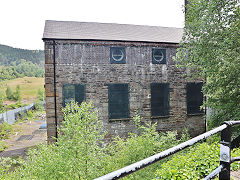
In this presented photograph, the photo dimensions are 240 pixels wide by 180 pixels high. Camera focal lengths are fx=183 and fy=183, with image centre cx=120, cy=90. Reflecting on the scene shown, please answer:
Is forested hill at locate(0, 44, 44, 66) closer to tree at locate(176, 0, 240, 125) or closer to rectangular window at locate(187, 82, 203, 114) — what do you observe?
Result: rectangular window at locate(187, 82, 203, 114)

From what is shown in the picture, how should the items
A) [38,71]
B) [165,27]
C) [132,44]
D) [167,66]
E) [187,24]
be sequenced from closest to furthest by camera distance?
[187,24], [132,44], [167,66], [165,27], [38,71]

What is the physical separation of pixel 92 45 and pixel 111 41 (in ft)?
3.93

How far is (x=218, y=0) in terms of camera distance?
26.7 ft

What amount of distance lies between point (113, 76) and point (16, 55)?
114204 millimetres

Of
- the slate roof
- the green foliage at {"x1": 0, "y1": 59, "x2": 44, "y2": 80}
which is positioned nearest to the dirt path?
the slate roof

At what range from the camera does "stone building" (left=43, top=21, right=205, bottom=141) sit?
1076 centimetres

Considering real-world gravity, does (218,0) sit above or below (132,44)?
above

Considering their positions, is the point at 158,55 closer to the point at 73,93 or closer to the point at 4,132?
the point at 73,93

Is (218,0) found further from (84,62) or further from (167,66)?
(84,62)

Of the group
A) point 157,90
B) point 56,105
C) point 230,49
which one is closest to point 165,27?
point 157,90

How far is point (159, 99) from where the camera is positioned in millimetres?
12516

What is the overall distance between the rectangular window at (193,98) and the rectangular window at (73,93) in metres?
7.45

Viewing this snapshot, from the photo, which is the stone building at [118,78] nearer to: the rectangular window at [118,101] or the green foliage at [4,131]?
the rectangular window at [118,101]

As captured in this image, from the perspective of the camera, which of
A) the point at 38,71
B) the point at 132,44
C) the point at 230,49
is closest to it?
the point at 230,49
